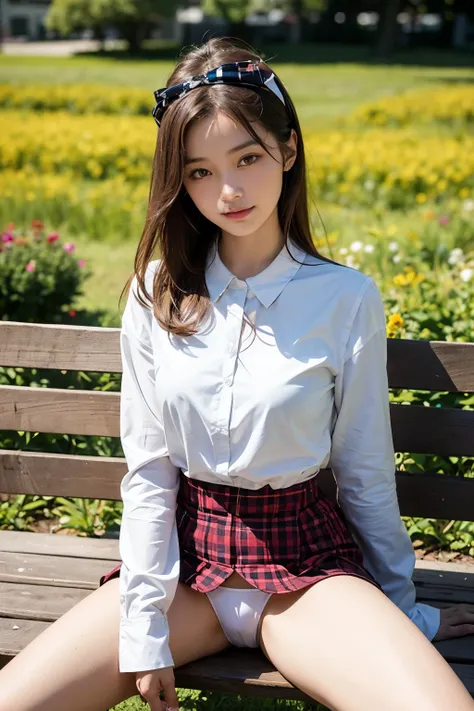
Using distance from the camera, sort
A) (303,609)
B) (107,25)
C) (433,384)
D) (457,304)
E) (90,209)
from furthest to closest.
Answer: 1. (107,25)
2. (90,209)
3. (457,304)
4. (433,384)
5. (303,609)

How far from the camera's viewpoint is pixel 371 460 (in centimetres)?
195

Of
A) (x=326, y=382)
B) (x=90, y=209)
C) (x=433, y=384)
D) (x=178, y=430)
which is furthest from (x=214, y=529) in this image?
(x=90, y=209)

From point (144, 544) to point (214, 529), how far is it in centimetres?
15

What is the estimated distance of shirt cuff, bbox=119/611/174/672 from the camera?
1.73 meters

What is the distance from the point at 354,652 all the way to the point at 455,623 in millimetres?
446

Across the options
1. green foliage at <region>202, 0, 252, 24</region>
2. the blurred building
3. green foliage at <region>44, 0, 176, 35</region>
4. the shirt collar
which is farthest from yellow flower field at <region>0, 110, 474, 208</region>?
the blurred building

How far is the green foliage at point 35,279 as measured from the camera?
14.2 feet

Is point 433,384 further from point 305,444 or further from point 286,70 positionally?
point 286,70

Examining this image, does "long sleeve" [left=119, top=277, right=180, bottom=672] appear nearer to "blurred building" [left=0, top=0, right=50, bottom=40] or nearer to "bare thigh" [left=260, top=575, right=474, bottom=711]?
"bare thigh" [left=260, top=575, right=474, bottom=711]

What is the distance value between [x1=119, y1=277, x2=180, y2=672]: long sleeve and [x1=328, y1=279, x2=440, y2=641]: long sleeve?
1.25 feet

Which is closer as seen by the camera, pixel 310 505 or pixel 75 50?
pixel 310 505

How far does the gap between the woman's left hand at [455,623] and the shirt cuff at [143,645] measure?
0.59 meters

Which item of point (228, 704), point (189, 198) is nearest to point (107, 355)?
point (189, 198)

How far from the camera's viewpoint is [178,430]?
6.31ft
